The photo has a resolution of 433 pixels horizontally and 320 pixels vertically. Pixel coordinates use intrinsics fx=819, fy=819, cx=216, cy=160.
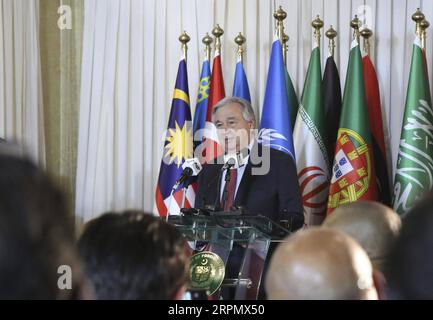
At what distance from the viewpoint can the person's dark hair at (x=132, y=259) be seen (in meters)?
Answer: 1.55

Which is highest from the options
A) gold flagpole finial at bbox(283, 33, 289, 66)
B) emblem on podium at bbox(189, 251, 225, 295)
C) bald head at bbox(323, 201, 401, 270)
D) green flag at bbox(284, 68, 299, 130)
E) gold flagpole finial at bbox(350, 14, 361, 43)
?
gold flagpole finial at bbox(350, 14, 361, 43)

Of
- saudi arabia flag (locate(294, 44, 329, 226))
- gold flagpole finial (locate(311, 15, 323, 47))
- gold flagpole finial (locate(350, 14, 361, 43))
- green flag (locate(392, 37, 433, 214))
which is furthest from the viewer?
gold flagpole finial (locate(311, 15, 323, 47))

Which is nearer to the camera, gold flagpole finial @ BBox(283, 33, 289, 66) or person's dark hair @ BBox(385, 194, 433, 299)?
person's dark hair @ BBox(385, 194, 433, 299)

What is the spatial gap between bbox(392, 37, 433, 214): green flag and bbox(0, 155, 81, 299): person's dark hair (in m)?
5.22

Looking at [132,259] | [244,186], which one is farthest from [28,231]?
[244,186]

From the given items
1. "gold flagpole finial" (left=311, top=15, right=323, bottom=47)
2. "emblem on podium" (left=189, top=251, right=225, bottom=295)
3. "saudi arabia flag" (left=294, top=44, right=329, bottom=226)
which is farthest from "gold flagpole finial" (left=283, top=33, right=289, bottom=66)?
"emblem on podium" (left=189, top=251, right=225, bottom=295)

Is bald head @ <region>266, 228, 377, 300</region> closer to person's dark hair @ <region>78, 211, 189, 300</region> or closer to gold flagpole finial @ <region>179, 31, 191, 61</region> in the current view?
person's dark hair @ <region>78, 211, 189, 300</region>

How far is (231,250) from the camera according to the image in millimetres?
3463

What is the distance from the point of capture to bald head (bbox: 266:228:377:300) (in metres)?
1.51

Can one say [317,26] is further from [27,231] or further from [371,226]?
[27,231]

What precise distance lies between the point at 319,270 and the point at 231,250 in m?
1.97

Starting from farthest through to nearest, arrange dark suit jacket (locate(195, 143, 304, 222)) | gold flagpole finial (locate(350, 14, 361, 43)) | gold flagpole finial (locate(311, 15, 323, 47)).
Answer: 1. gold flagpole finial (locate(311, 15, 323, 47))
2. gold flagpole finial (locate(350, 14, 361, 43))
3. dark suit jacket (locate(195, 143, 304, 222))
